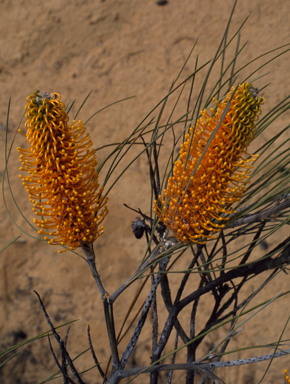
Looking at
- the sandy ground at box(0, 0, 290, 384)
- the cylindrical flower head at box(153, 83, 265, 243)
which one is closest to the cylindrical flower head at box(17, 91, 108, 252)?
the cylindrical flower head at box(153, 83, 265, 243)

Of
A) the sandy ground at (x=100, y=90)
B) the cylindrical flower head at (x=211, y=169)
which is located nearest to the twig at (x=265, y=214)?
the cylindrical flower head at (x=211, y=169)

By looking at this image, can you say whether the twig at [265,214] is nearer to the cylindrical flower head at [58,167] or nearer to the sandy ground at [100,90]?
the cylindrical flower head at [58,167]

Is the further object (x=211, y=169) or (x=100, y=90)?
(x=100, y=90)

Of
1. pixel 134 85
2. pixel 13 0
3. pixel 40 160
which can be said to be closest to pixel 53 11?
pixel 13 0

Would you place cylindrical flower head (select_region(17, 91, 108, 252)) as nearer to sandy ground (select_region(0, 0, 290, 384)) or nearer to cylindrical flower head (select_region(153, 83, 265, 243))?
cylindrical flower head (select_region(153, 83, 265, 243))

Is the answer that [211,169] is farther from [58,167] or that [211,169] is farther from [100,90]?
[100,90]

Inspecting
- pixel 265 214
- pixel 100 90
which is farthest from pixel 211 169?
pixel 100 90
